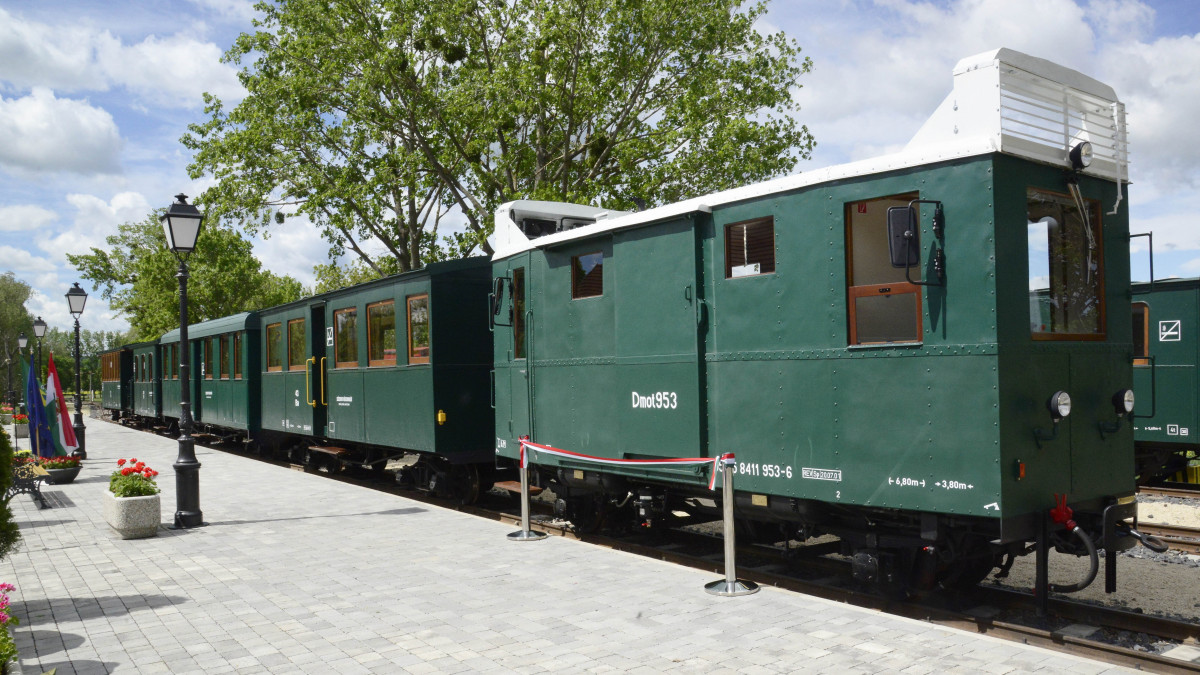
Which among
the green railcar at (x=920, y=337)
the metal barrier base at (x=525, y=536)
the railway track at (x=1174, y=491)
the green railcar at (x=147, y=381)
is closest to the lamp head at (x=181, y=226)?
the metal barrier base at (x=525, y=536)

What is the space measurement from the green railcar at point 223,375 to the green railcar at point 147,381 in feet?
5.55

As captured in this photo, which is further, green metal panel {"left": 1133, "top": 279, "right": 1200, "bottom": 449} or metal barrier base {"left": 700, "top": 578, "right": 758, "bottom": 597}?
green metal panel {"left": 1133, "top": 279, "right": 1200, "bottom": 449}

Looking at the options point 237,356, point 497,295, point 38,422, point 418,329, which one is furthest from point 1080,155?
point 237,356

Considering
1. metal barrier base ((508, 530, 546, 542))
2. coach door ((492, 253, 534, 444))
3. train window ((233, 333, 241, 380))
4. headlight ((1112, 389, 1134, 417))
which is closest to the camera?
headlight ((1112, 389, 1134, 417))

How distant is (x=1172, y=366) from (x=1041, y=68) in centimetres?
923

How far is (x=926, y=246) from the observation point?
19.5 feet

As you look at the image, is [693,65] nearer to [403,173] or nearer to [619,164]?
[619,164]

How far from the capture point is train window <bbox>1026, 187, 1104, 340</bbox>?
6.03 m

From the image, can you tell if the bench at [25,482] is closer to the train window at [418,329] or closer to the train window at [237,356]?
the train window at [418,329]

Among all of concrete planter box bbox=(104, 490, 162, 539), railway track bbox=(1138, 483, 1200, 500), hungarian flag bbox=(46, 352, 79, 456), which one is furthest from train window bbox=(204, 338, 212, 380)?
railway track bbox=(1138, 483, 1200, 500)

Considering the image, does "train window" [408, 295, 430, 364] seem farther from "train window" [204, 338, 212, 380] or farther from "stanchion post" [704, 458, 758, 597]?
"train window" [204, 338, 212, 380]

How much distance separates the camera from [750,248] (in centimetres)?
721

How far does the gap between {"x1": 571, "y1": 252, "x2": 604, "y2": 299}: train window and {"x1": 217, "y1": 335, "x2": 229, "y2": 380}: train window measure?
14.4 meters

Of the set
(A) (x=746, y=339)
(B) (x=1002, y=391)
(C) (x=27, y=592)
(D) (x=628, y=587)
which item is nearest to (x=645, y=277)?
(A) (x=746, y=339)
